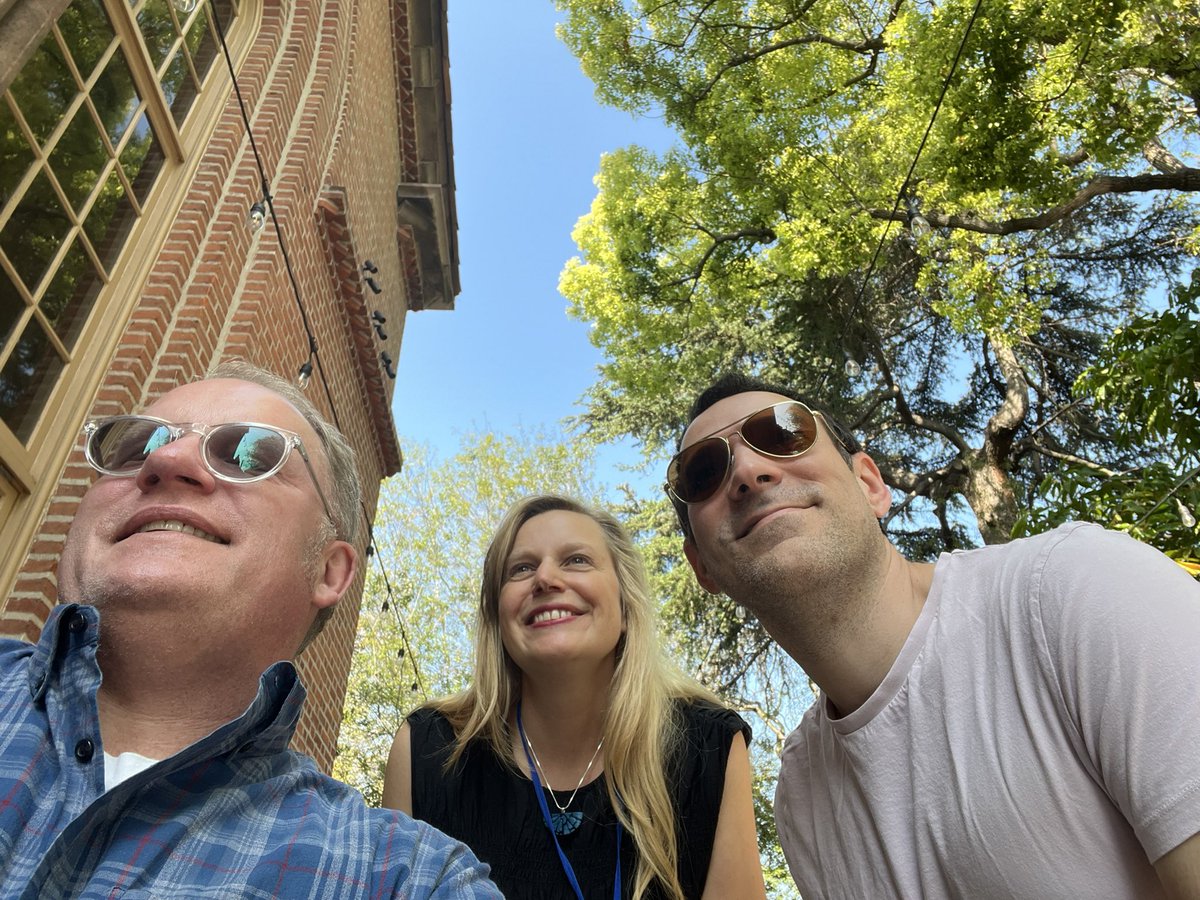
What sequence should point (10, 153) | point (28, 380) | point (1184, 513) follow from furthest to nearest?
point (1184, 513) → point (28, 380) → point (10, 153)

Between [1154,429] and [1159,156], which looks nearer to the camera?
[1154,429]

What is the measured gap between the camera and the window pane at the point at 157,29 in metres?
4.29

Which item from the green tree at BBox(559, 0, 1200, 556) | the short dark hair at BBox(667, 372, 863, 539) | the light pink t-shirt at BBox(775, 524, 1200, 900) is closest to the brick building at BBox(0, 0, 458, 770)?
the short dark hair at BBox(667, 372, 863, 539)

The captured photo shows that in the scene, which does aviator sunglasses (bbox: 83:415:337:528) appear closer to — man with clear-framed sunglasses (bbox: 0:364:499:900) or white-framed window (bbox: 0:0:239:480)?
man with clear-framed sunglasses (bbox: 0:364:499:900)

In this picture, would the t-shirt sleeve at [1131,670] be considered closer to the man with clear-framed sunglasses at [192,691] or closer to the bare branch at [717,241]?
the man with clear-framed sunglasses at [192,691]

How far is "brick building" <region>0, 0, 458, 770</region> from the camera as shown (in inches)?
127

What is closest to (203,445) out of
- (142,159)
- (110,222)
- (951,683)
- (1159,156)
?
(951,683)

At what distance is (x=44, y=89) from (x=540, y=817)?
12.0 ft

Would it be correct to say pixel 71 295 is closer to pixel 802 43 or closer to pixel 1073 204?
pixel 1073 204

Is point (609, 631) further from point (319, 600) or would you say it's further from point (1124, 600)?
point (1124, 600)

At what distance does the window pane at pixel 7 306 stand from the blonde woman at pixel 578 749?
2.16 m

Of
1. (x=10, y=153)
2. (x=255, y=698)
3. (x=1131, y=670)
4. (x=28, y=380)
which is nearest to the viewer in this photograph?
(x=1131, y=670)

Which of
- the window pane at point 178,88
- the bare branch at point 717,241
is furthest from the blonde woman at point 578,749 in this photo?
the bare branch at point 717,241

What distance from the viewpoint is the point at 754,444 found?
7.20ft
